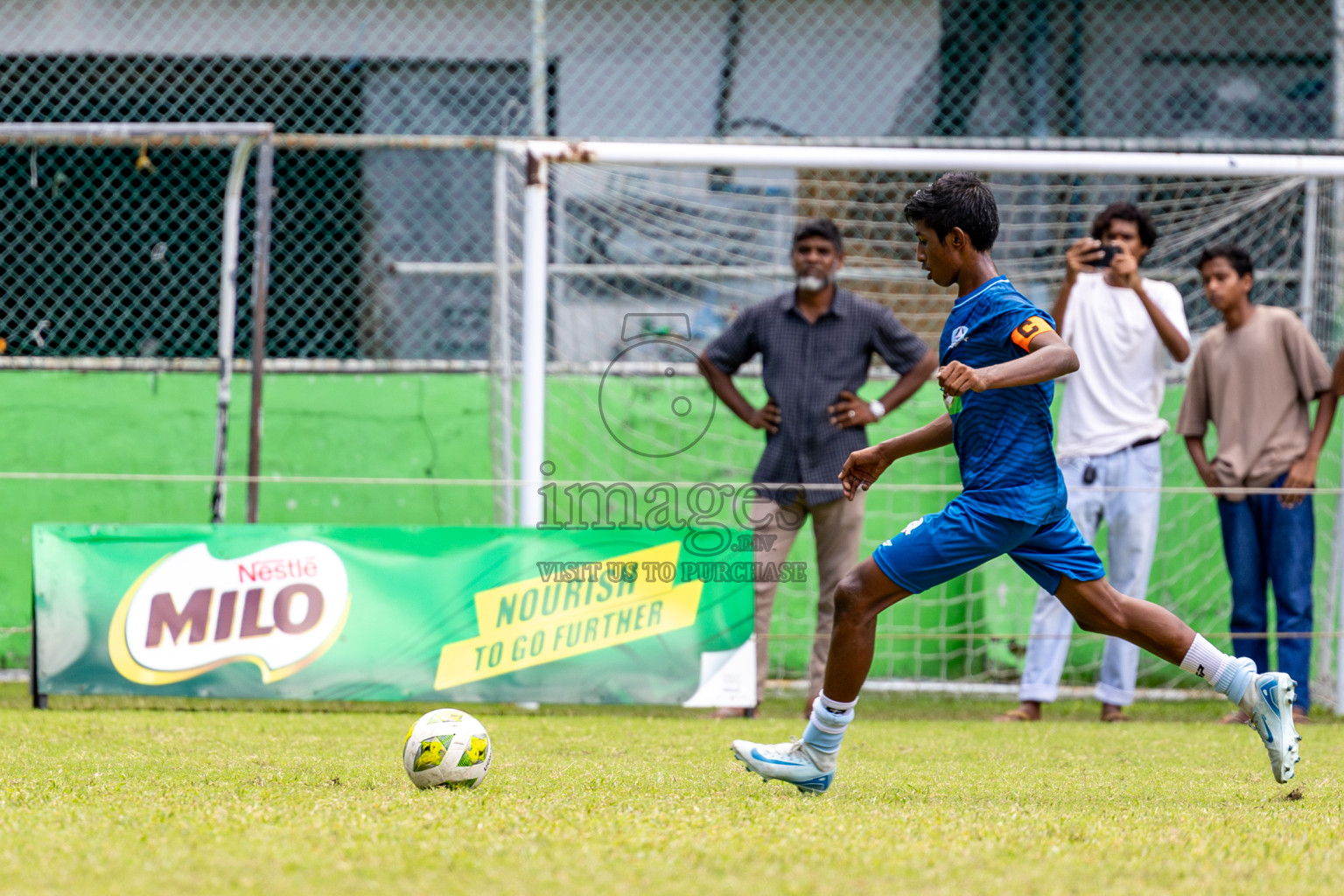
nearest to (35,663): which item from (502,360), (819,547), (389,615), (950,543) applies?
(389,615)

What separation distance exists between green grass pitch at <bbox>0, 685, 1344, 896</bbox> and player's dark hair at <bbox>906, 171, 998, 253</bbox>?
1584 mm

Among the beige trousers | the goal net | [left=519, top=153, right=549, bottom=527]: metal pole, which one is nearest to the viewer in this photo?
the beige trousers

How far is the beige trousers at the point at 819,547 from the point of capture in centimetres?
643

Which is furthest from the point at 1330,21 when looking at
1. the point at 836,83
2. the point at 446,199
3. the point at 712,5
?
the point at 446,199

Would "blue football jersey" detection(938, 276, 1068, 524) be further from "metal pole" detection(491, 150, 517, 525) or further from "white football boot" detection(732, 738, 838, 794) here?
"metal pole" detection(491, 150, 517, 525)

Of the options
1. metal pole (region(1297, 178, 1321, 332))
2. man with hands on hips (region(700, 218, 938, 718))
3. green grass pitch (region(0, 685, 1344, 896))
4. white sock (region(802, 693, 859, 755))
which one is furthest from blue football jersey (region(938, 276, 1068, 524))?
metal pole (region(1297, 178, 1321, 332))

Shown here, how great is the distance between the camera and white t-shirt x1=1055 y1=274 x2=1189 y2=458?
257 inches

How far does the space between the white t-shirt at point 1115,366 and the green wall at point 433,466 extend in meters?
1.48

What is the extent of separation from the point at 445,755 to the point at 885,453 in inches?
58.6

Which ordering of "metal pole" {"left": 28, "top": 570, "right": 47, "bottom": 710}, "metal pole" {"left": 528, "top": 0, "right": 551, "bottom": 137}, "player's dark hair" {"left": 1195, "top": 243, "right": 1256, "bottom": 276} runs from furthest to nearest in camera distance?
"metal pole" {"left": 528, "top": 0, "right": 551, "bottom": 137}, "player's dark hair" {"left": 1195, "top": 243, "right": 1256, "bottom": 276}, "metal pole" {"left": 28, "top": 570, "right": 47, "bottom": 710}

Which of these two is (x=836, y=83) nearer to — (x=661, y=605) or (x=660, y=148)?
(x=660, y=148)

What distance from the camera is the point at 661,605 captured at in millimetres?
6246

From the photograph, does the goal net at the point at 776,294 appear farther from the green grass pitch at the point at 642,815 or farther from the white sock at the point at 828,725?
the white sock at the point at 828,725

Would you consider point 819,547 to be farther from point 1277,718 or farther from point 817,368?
point 1277,718
